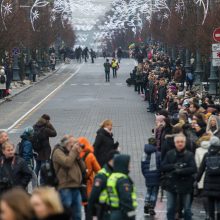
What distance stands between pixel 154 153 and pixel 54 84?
46.0m

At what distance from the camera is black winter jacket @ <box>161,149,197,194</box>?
1435cm

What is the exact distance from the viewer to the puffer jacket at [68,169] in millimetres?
14055

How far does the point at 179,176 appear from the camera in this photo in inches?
570

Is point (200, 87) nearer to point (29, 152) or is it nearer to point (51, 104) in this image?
point (51, 104)

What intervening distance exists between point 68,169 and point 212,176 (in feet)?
6.77

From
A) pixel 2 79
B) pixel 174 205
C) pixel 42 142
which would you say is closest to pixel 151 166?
pixel 174 205

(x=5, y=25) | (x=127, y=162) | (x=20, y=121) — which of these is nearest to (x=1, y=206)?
(x=127, y=162)

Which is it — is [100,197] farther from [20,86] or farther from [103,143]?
[20,86]

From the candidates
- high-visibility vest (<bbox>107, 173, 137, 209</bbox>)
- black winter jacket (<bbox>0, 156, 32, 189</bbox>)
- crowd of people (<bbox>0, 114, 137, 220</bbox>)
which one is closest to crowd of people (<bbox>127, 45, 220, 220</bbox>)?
crowd of people (<bbox>0, 114, 137, 220</bbox>)

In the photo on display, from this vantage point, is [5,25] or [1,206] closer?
[1,206]

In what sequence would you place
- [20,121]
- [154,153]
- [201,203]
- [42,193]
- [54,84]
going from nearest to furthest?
[42,193] < [154,153] < [201,203] < [20,121] < [54,84]

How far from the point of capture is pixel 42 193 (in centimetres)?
770

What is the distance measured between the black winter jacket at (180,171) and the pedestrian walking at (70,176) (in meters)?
1.31

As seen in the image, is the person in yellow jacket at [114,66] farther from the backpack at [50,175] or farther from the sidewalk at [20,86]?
the backpack at [50,175]
